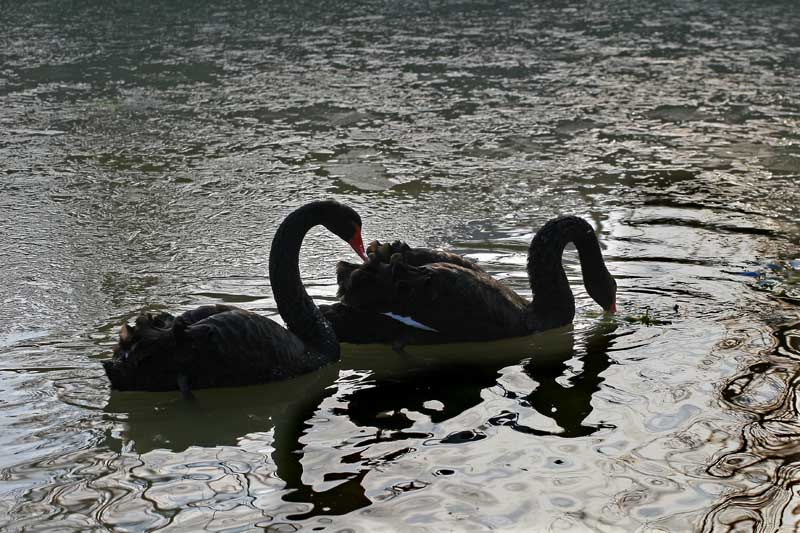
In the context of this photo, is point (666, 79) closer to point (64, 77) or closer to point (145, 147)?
point (145, 147)

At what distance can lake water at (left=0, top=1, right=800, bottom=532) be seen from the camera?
3787mm

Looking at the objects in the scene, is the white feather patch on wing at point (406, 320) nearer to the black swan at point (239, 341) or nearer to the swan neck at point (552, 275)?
the black swan at point (239, 341)

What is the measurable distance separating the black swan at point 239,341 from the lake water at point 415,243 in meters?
0.10

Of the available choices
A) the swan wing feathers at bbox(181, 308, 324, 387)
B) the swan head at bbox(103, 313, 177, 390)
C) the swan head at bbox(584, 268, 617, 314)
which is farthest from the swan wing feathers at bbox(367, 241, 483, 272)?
the swan head at bbox(103, 313, 177, 390)

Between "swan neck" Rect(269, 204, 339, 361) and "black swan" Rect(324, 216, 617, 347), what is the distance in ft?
0.80

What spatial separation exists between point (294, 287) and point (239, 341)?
0.52m

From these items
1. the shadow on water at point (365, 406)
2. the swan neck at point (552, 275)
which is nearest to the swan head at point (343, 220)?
the shadow on water at point (365, 406)

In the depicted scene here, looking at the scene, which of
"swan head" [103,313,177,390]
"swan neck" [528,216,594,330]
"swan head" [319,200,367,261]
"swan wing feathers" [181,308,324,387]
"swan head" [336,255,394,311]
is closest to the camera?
"swan head" [103,313,177,390]

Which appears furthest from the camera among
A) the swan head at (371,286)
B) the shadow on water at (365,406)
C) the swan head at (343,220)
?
the swan head at (371,286)

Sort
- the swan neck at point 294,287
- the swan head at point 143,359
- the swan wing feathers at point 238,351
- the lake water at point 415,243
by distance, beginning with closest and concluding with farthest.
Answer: the lake water at point 415,243
the swan head at point 143,359
the swan wing feathers at point 238,351
the swan neck at point 294,287

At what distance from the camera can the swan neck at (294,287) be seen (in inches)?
200

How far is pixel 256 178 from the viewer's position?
26.3 feet

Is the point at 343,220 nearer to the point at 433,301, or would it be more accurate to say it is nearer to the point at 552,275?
the point at 433,301

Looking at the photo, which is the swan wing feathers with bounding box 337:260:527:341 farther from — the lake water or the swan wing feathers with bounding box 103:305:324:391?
the swan wing feathers with bounding box 103:305:324:391
